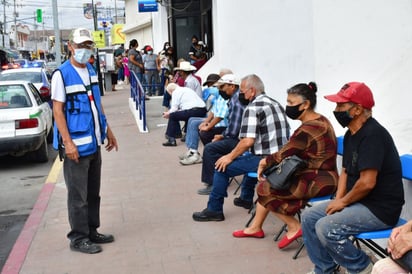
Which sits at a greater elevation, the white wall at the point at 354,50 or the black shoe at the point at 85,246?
the white wall at the point at 354,50

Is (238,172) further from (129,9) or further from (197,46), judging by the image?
(129,9)

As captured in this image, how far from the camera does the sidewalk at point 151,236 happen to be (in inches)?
185

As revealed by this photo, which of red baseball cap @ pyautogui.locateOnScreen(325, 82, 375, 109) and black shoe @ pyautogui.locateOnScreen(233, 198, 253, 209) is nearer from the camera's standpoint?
red baseball cap @ pyautogui.locateOnScreen(325, 82, 375, 109)

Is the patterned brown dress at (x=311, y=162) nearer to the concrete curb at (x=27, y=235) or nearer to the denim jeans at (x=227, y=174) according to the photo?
the denim jeans at (x=227, y=174)

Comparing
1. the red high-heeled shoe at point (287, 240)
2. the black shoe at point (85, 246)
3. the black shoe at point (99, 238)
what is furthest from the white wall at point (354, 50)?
the black shoe at point (85, 246)

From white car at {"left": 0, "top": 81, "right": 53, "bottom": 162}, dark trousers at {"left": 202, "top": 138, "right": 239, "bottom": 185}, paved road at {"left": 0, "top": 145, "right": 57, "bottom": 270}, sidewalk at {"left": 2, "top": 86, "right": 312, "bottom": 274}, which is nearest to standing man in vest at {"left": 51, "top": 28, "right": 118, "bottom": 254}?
sidewalk at {"left": 2, "top": 86, "right": 312, "bottom": 274}

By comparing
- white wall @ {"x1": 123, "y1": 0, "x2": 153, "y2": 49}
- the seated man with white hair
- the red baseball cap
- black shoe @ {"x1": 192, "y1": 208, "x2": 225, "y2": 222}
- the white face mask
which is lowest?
black shoe @ {"x1": 192, "y1": 208, "x2": 225, "y2": 222}

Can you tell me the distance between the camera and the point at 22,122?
29.8ft

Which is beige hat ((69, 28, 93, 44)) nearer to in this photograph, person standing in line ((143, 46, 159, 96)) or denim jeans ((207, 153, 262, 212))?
denim jeans ((207, 153, 262, 212))

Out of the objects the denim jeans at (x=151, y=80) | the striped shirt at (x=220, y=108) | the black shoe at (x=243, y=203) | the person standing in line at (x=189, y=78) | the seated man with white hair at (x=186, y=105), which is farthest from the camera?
the denim jeans at (x=151, y=80)

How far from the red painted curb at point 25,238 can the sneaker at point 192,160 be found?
2.21 metres

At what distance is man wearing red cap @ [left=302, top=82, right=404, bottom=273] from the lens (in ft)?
11.8

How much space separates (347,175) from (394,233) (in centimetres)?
84

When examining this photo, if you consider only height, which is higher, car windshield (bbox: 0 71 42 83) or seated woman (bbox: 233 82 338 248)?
car windshield (bbox: 0 71 42 83)
